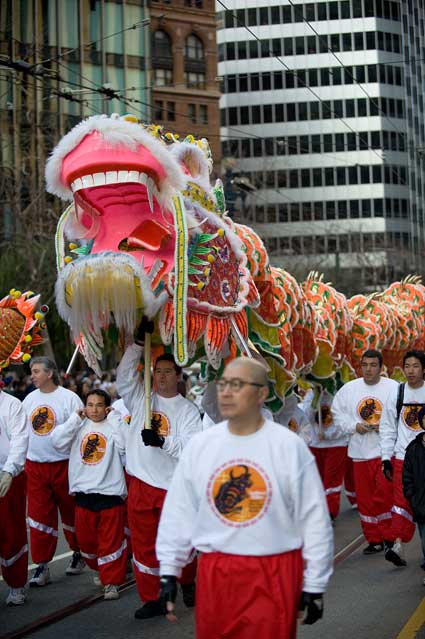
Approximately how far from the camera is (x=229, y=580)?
4816 millimetres

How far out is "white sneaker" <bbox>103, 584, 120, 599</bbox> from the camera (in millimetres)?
8227

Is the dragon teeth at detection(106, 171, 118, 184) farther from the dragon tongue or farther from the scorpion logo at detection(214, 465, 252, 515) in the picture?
the scorpion logo at detection(214, 465, 252, 515)

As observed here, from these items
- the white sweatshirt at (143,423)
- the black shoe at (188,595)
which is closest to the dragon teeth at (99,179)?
the white sweatshirt at (143,423)

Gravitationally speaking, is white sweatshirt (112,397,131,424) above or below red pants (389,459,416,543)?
above

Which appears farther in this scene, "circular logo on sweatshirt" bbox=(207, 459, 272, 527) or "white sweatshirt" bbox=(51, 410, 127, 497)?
"white sweatshirt" bbox=(51, 410, 127, 497)

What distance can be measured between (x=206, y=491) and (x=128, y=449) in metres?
2.96

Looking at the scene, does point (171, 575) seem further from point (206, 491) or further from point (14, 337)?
point (14, 337)

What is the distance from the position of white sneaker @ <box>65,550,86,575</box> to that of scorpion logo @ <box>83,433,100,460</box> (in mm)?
1162

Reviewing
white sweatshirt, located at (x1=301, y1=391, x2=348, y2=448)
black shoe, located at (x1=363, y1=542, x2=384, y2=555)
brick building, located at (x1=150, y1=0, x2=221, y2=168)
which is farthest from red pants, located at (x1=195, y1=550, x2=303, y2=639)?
brick building, located at (x1=150, y1=0, x2=221, y2=168)

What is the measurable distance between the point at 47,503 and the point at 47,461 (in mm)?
338

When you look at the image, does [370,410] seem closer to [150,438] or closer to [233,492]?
[150,438]

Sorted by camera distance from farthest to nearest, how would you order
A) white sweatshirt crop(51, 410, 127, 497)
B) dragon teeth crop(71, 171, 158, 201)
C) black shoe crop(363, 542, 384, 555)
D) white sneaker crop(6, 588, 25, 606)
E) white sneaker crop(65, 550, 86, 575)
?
1. black shoe crop(363, 542, 384, 555)
2. white sneaker crop(65, 550, 86, 575)
3. white sweatshirt crop(51, 410, 127, 497)
4. white sneaker crop(6, 588, 25, 606)
5. dragon teeth crop(71, 171, 158, 201)

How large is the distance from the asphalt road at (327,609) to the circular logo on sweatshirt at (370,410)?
4.08 feet

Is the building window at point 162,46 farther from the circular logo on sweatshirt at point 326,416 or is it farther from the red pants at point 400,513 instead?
the red pants at point 400,513
